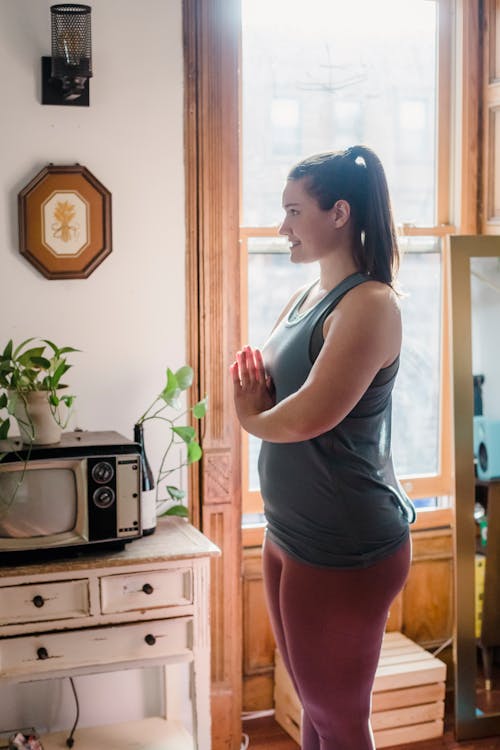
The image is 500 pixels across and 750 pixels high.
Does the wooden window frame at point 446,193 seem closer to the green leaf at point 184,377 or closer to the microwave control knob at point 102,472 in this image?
the green leaf at point 184,377

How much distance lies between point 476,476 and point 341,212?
144cm

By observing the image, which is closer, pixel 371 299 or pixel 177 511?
pixel 371 299

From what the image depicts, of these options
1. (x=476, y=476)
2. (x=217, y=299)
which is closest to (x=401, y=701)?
(x=476, y=476)

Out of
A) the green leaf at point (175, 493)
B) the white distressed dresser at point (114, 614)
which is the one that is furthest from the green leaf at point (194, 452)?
the white distressed dresser at point (114, 614)

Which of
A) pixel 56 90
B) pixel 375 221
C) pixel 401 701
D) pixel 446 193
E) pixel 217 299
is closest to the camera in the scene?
pixel 375 221

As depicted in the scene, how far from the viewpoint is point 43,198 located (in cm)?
271

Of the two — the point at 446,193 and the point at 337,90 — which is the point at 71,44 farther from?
the point at 446,193

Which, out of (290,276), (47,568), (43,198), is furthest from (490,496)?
(43,198)

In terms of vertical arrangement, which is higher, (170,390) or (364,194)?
(364,194)

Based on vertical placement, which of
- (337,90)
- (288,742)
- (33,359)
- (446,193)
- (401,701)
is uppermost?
(337,90)

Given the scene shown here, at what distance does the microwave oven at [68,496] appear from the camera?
2.34m

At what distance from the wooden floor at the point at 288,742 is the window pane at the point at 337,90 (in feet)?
5.35

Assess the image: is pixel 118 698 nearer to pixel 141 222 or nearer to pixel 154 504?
pixel 154 504

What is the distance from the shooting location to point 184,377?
2.71 metres
